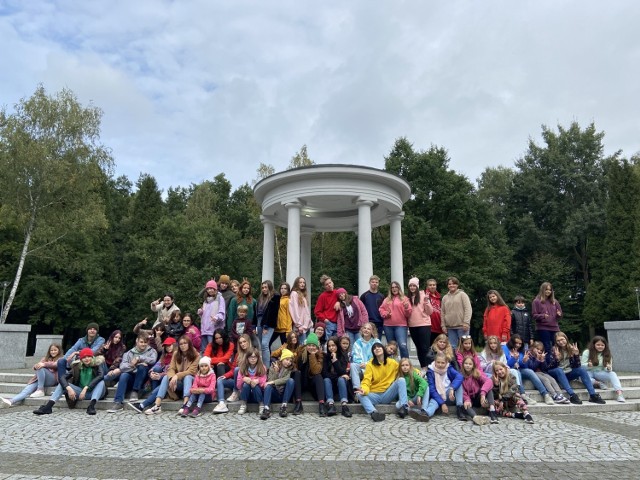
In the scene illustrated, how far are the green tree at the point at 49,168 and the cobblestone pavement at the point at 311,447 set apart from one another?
17.9 metres

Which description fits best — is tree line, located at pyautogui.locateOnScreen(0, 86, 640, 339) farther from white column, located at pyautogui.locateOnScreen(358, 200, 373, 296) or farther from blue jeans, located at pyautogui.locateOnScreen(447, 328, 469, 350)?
blue jeans, located at pyautogui.locateOnScreen(447, 328, 469, 350)

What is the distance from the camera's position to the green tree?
21859 millimetres

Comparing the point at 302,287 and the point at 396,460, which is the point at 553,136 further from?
the point at 396,460

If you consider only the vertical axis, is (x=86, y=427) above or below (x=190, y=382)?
below

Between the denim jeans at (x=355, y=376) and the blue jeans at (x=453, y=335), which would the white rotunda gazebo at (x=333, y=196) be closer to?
the blue jeans at (x=453, y=335)

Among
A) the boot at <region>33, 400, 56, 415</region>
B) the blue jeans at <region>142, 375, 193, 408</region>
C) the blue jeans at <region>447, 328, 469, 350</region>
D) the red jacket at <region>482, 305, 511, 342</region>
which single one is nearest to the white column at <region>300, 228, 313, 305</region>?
the blue jeans at <region>447, 328, 469, 350</region>

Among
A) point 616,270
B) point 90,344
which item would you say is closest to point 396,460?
point 90,344

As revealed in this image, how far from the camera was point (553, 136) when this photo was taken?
36250 mm

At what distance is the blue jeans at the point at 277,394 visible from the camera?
7.78 m

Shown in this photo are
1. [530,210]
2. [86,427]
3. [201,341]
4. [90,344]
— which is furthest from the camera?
[530,210]

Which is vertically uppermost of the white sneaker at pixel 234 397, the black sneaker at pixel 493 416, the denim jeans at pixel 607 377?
the denim jeans at pixel 607 377

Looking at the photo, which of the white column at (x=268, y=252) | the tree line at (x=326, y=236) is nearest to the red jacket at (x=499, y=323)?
the white column at (x=268, y=252)

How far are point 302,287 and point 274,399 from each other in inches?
96.1

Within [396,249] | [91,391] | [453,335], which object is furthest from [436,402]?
[396,249]
